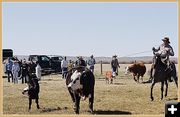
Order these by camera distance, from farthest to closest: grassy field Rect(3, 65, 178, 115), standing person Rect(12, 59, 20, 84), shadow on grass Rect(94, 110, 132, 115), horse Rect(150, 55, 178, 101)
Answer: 1. standing person Rect(12, 59, 20, 84)
2. horse Rect(150, 55, 178, 101)
3. grassy field Rect(3, 65, 178, 115)
4. shadow on grass Rect(94, 110, 132, 115)

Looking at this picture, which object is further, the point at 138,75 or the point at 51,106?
the point at 138,75

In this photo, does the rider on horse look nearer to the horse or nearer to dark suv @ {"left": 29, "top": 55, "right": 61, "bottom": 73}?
the horse

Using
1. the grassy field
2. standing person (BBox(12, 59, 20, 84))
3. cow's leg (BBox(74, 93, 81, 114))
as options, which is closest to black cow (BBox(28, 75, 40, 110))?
the grassy field

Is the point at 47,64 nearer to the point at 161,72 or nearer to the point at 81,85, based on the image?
the point at 161,72

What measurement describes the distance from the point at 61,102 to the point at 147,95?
3969 millimetres

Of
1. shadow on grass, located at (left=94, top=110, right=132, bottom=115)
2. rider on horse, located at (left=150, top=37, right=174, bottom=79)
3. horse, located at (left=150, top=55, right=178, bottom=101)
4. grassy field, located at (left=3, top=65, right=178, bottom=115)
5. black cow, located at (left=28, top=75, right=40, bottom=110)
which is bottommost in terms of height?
shadow on grass, located at (left=94, top=110, right=132, bottom=115)

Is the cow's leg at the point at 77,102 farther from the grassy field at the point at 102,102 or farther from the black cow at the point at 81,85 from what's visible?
the grassy field at the point at 102,102

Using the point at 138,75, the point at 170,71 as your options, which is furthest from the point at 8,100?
the point at 138,75

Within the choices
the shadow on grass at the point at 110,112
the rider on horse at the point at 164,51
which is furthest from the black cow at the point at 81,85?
the rider on horse at the point at 164,51

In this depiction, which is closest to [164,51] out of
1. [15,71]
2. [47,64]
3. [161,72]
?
[161,72]

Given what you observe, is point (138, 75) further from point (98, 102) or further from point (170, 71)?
point (98, 102)

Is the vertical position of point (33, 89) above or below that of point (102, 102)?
above

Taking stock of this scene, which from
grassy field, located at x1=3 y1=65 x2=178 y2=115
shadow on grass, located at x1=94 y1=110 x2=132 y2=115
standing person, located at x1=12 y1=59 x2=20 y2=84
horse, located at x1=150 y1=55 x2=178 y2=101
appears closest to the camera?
shadow on grass, located at x1=94 y1=110 x2=132 y2=115

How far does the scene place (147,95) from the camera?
19.6 m
